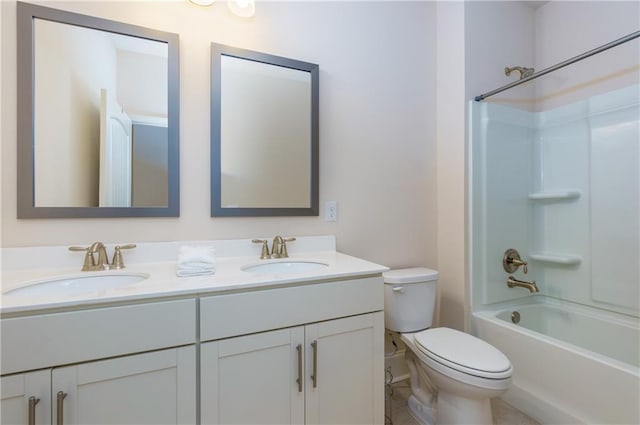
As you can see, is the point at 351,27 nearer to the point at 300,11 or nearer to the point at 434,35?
the point at 300,11

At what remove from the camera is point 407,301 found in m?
1.67

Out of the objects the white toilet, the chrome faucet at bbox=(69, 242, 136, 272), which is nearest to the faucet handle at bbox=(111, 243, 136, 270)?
the chrome faucet at bbox=(69, 242, 136, 272)

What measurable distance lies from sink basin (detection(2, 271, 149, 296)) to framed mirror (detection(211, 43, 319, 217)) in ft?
1.53

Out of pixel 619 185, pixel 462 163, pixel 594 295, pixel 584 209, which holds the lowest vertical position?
pixel 594 295

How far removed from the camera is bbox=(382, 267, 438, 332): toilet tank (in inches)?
65.1

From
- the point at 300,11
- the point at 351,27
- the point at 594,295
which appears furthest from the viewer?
the point at 594,295

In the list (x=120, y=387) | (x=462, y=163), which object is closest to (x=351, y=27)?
(x=462, y=163)

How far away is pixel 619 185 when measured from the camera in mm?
1835

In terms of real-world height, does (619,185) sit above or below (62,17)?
below

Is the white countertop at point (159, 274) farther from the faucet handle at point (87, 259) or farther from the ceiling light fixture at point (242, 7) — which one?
the ceiling light fixture at point (242, 7)

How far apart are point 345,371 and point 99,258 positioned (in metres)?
1.11

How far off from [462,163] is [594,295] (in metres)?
1.22

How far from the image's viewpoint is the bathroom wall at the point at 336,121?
1.28 m

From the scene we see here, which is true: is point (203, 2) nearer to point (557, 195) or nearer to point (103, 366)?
point (103, 366)
